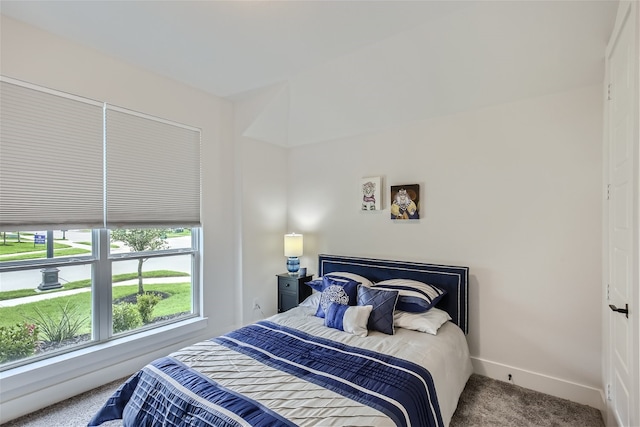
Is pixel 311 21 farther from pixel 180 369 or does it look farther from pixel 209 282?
pixel 209 282

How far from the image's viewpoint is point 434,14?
2.05m

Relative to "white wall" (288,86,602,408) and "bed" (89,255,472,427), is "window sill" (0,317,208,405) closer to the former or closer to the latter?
"bed" (89,255,472,427)

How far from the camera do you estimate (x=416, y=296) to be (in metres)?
2.55

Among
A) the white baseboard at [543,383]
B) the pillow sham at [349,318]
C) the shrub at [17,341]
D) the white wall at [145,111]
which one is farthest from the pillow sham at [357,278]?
the shrub at [17,341]

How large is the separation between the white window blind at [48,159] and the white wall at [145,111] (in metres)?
0.15

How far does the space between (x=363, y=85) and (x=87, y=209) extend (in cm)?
267

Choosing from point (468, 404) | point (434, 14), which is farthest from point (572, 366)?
point (434, 14)

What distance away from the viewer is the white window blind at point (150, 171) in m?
2.64

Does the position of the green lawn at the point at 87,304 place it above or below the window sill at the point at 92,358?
above

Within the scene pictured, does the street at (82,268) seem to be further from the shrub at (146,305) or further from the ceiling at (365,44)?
the ceiling at (365,44)

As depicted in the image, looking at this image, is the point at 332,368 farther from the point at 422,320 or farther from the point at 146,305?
the point at 146,305

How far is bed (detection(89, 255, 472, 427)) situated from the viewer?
4.85 feet

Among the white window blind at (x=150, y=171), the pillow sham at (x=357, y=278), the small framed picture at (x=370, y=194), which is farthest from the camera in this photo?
the small framed picture at (x=370, y=194)

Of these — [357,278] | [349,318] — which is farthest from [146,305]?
[357,278]
